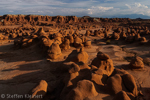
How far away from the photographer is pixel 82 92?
3.21 metres

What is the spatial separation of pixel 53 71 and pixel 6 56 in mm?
5408

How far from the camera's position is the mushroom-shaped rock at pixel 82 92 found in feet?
10.1

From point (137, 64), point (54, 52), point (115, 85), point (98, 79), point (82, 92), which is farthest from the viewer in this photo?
point (54, 52)

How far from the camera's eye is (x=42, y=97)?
352 centimetres

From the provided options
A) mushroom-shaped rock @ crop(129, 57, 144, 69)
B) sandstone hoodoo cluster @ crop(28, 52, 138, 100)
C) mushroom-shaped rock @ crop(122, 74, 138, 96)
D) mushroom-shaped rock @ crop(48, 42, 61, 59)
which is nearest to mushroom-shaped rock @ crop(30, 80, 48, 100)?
sandstone hoodoo cluster @ crop(28, 52, 138, 100)

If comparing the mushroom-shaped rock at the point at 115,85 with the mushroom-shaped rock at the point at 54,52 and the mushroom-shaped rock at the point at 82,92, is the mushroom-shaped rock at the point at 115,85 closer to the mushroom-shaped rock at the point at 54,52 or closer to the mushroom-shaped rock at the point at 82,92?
the mushroom-shaped rock at the point at 82,92

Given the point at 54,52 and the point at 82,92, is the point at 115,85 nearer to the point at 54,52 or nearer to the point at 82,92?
the point at 82,92

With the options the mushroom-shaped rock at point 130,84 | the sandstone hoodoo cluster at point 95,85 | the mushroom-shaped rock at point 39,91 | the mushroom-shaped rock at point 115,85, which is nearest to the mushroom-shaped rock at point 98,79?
the sandstone hoodoo cluster at point 95,85

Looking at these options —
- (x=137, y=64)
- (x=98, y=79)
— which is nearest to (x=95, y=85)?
(x=98, y=79)

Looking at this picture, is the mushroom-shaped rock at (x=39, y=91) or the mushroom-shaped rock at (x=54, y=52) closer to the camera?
the mushroom-shaped rock at (x=39, y=91)

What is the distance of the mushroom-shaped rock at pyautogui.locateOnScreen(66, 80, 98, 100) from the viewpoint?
3.07 meters

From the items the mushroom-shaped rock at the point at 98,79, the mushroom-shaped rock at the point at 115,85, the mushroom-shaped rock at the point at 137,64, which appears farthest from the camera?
the mushroom-shaped rock at the point at 137,64

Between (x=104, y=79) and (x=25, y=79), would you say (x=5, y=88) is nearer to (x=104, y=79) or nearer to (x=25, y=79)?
(x=25, y=79)

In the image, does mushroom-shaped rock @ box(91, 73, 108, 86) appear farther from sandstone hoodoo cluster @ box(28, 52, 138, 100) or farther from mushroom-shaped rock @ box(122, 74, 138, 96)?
mushroom-shaped rock @ box(122, 74, 138, 96)
